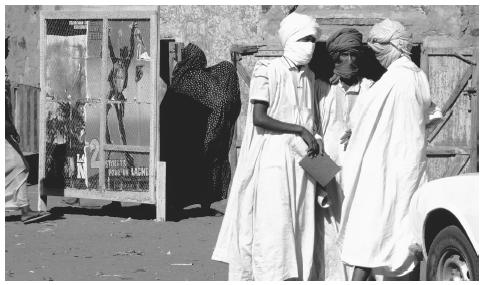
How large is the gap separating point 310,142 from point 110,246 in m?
3.54

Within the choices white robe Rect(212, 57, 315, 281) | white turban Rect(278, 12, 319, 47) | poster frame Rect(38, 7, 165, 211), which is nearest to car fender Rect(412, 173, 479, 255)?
white robe Rect(212, 57, 315, 281)

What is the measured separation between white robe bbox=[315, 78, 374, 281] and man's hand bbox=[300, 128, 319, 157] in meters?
0.31

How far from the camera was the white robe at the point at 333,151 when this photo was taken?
7.52 metres

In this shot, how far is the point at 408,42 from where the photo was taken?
7395 millimetres

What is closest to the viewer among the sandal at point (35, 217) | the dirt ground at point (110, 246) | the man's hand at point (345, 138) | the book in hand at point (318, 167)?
the book in hand at point (318, 167)

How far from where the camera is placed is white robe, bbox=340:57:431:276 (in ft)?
23.2

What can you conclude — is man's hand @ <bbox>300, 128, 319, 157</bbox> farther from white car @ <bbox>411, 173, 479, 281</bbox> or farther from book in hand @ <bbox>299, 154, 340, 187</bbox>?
white car @ <bbox>411, 173, 479, 281</bbox>

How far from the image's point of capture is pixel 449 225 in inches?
265

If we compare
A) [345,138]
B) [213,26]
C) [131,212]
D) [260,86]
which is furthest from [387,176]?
[213,26]

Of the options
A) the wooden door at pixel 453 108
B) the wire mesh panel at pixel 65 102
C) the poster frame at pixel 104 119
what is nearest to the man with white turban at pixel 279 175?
the poster frame at pixel 104 119

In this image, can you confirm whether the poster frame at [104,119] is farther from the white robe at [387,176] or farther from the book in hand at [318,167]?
the white robe at [387,176]

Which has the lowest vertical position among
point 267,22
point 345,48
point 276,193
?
point 276,193

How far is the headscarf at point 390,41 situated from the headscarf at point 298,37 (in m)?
0.39

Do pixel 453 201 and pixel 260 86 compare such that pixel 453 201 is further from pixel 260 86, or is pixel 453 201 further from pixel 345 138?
pixel 260 86
